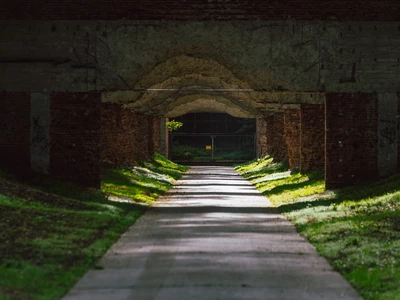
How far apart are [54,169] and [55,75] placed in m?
2.44

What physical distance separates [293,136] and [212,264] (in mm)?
27178

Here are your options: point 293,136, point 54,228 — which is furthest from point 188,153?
point 54,228

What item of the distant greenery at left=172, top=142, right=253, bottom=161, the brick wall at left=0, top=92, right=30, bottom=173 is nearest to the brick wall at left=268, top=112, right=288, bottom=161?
the brick wall at left=0, top=92, right=30, bottom=173

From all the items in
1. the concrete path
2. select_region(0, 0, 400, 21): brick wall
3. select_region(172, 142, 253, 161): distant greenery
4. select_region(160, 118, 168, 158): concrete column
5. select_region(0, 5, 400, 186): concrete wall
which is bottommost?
select_region(172, 142, 253, 161): distant greenery

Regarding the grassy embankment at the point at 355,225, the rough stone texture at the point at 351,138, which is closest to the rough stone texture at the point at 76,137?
the grassy embankment at the point at 355,225

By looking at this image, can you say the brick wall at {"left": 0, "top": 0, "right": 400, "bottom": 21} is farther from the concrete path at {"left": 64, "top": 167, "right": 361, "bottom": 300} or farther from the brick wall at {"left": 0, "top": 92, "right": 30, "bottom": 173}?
the concrete path at {"left": 64, "top": 167, "right": 361, "bottom": 300}

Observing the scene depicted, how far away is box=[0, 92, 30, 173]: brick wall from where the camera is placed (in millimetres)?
24766

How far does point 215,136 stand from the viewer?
249ft

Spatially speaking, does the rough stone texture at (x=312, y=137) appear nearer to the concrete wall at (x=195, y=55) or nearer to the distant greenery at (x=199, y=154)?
the concrete wall at (x=195, y=55)

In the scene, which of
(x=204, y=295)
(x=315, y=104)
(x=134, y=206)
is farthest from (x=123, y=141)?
(x=204, y=295)

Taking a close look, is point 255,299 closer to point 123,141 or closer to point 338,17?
A: point 338,17

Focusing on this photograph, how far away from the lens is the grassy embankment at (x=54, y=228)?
35.5 feet

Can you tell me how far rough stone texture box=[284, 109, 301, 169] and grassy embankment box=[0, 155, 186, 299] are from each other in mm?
11472

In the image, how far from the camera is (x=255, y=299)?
969 centimetres
